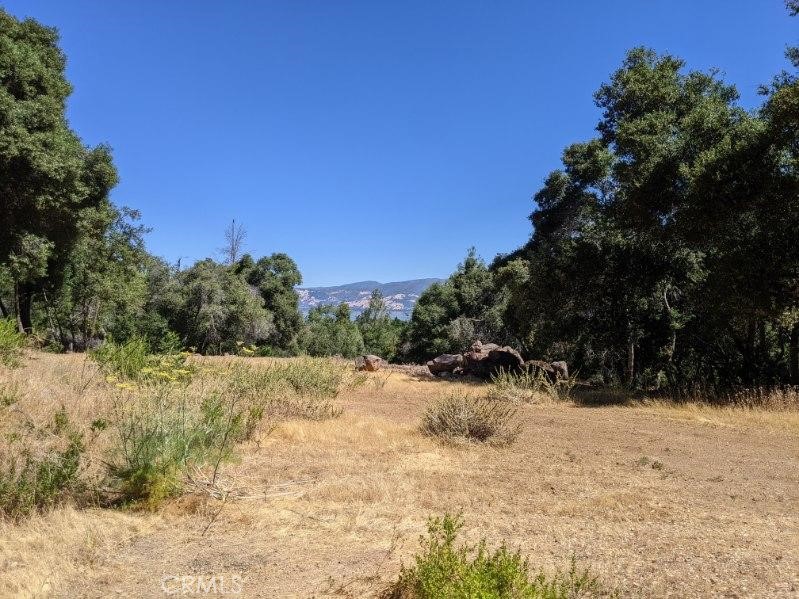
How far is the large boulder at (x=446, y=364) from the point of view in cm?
1909

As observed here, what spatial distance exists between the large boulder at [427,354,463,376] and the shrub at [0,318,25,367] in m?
13.2

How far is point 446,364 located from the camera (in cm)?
1936

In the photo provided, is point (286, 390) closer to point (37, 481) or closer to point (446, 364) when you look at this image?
point (37, 481)

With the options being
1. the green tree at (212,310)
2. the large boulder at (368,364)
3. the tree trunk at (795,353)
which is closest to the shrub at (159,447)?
the tree trunk at (795,353)

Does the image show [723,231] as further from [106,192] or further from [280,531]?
[106,192]

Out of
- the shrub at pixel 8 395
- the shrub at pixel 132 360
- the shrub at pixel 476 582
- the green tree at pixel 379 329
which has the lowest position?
the shrub at pixel 476 582

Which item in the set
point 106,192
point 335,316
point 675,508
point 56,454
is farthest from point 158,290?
point 675,508

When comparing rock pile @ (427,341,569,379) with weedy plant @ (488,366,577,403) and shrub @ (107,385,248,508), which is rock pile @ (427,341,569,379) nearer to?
weedy plant @ (488,366,577,403)

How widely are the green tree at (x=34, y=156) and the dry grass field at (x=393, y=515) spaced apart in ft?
22.1

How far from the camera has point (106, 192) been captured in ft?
57.2

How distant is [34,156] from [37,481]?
10549 mm

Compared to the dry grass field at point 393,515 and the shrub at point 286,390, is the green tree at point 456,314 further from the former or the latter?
the dry grass field at point 393,515

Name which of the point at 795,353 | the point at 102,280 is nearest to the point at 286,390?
the point at 795,353

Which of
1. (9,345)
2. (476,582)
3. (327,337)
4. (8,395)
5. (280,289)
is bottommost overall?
(476,582)
